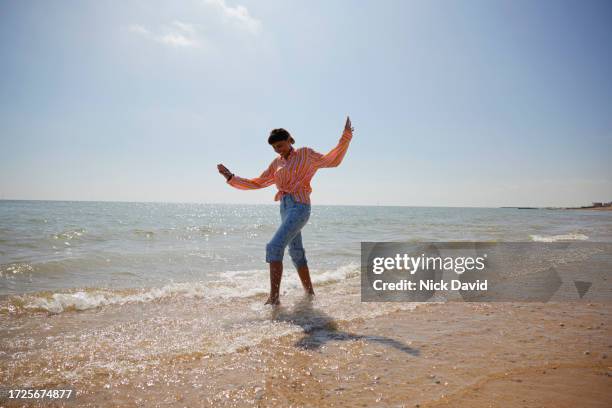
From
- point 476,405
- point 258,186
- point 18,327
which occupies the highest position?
point 258,186

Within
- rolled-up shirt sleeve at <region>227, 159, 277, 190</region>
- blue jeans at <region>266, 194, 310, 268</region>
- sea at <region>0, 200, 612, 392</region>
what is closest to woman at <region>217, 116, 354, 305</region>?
blue jeans at <region>266, 194, 310, 268</region>

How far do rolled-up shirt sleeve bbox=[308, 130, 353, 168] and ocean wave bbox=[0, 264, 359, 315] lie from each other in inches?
88.7

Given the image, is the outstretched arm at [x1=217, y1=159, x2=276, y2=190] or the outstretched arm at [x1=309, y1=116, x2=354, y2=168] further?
the outstretched arm at [x1=217, y1=159, x2=276, y2=190]

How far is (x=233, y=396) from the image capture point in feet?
6.43

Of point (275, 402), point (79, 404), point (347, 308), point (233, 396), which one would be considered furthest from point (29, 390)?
point (347, 308)

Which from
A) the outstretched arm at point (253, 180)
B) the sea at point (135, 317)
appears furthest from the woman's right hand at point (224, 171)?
the sea at point (135, 317)

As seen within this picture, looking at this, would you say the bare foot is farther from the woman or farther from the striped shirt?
the striped shirt

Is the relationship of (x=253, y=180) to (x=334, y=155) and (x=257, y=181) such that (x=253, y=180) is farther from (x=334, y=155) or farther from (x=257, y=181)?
(x=334, y=155)

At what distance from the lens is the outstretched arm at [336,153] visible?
4.57m

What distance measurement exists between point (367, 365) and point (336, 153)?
2.87 metres

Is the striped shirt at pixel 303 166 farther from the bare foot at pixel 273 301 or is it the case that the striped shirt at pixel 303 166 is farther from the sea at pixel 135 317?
the sea at pixel 135 317

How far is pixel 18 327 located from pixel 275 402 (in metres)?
3.21

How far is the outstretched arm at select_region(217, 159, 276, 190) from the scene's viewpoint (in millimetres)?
4832

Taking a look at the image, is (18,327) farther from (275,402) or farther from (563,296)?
(563,296)
